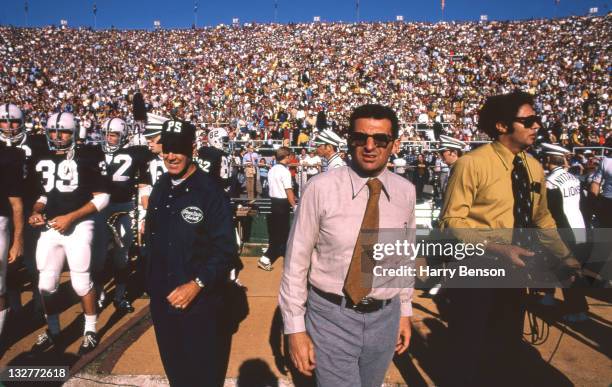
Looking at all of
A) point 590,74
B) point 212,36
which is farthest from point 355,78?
point 212,36

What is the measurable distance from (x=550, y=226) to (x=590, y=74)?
1190 inches

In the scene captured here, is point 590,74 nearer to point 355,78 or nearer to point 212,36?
point 355,78

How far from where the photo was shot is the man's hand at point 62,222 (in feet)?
12.0

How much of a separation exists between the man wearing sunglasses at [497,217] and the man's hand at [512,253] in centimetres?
9

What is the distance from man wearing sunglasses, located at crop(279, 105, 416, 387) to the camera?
6.62 ft

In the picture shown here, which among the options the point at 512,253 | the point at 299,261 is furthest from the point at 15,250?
the point at 512,253

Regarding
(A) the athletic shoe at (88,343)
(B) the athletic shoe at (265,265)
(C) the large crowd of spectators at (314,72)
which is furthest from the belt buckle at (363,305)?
(C) the large crowd of spectators at (314,72)

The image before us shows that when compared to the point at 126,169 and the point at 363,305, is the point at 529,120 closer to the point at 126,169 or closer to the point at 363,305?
the point at 363,305

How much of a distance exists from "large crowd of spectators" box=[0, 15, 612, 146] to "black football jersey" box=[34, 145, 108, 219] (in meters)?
14.2

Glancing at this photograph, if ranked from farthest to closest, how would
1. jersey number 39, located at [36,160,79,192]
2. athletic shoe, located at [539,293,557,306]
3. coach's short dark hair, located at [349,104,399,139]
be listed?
athletic shoe, located at [539,293,557,306], jersey number 39, located at [36,160,79,192], coach's short dark hair, located at [349,104,399,139]

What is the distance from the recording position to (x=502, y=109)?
273cm

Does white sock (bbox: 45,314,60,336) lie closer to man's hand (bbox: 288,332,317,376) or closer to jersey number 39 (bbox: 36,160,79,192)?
jersey number 39 (bbox: 36,160,79,192)

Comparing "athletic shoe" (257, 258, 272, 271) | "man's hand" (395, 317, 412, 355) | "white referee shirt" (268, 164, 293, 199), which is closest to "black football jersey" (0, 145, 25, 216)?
"man's hand" (395, 317, 412, 355)

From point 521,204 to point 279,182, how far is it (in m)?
4.93
